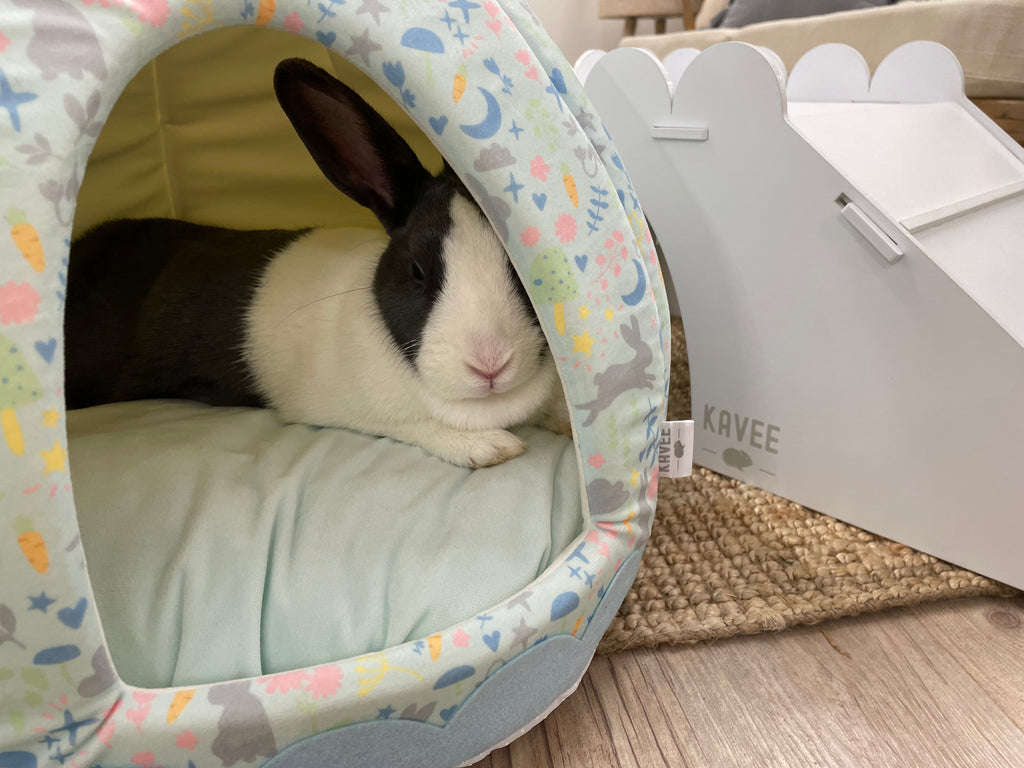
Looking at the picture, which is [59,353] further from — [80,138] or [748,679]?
[748,679]

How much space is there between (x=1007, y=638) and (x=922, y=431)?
0.86 ft

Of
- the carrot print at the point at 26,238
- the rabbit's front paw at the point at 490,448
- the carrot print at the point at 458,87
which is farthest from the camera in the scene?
the rabbit's front paw at the point at 490,448

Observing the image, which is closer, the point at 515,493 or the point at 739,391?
the point at 515,493

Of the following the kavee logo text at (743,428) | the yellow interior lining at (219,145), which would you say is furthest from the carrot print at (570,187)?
the kavee logo text at (743,428)

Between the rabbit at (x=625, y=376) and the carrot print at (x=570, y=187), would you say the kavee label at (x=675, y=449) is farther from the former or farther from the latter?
the carrot print at (x=570, y=187)

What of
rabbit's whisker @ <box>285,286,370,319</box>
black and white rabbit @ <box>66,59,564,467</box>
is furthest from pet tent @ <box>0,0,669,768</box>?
rabbit's whisker @ <box>285,286,370,319</box>

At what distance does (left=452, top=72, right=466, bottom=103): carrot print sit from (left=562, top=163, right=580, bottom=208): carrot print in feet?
0.37

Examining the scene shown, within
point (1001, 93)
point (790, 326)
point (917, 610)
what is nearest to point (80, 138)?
point (790, 326)

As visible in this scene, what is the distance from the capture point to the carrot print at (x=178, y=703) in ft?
1.90

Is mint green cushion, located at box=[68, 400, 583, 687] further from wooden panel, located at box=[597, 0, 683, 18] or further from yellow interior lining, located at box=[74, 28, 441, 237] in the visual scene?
wooden panel, located at box=[597, 0, 683, 18]

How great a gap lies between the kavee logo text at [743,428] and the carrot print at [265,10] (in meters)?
0.87

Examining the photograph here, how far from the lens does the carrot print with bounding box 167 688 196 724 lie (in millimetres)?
581

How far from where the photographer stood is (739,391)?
117 cm

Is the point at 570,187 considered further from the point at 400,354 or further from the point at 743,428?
the point at 743,428
